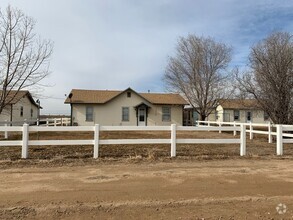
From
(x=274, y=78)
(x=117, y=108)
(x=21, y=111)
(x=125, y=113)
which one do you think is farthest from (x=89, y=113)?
(x=274, y=78)

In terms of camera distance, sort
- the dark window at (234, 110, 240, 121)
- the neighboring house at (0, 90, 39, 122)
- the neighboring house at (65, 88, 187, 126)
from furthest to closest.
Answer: the dark window at (234, 110, 240, 121)
the neighboring house at (0, 90, 39, 122)
the neighboring house at (65, 88, 187, 126)

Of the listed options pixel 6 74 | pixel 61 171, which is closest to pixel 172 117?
pixel 6 74

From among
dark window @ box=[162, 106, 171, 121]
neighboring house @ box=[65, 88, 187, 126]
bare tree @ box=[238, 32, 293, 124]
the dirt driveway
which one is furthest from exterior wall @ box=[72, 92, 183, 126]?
the dirt driveway

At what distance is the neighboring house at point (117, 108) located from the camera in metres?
33.9

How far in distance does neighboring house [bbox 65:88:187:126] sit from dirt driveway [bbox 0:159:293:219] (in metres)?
25.0

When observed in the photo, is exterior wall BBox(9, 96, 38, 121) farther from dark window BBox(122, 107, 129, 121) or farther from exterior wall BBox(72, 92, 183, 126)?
dark window BBox(122, 107, 129, 121)

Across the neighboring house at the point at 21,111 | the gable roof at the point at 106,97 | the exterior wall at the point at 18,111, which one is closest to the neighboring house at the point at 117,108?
the gable roof at the point at 106,97

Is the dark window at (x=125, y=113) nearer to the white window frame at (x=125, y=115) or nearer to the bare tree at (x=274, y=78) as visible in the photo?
the white window frame at (x=125, y=115)

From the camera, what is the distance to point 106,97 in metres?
35.1

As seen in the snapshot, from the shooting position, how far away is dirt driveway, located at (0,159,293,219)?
17.4 feet

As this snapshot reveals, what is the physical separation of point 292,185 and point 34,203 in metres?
5.46

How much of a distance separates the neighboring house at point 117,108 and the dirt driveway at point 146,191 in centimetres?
2497

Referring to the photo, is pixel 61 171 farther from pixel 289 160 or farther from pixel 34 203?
pixel 289 160

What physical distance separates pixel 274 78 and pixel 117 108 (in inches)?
718
